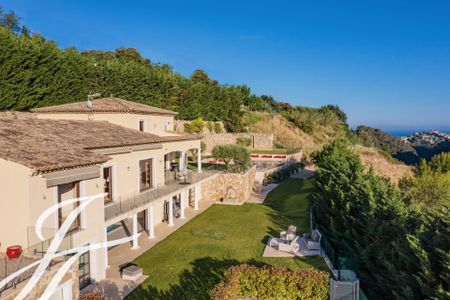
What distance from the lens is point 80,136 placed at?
18.4 metres

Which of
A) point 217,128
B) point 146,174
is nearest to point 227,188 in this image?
point 146,174

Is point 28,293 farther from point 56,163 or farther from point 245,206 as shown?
point 245,206

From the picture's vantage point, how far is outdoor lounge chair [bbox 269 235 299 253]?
20.4 m

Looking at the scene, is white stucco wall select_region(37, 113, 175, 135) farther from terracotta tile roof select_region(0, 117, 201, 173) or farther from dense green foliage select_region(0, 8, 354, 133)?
dense green foliage select_region(0, 8, 354, 133)

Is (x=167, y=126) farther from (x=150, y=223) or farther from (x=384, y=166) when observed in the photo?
(x=384, y=166)

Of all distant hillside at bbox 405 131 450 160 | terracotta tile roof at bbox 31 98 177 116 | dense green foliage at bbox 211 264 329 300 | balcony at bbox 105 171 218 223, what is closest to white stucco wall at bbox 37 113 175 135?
terracotta tile roof at bbox 31 98 177 116

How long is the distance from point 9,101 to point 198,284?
2405 centimetres

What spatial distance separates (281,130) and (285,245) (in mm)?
57173

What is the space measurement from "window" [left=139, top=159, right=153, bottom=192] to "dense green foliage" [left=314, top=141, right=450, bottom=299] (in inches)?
476

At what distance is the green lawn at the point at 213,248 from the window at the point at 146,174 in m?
3.73

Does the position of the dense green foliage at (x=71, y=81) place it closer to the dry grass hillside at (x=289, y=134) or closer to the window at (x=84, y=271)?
the dry grass hillside at (x=289, y=134)

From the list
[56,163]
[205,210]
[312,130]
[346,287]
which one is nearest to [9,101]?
[205,210]

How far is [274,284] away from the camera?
14.8 m

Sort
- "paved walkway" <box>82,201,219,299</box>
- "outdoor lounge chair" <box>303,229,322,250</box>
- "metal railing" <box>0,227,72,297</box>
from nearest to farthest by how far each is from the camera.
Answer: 1. "metal railing" <box>0,227,72,297</box>
2. "paved walkway" <box>82,201,219,299</box>
3. "outdoor lounge chair" <box>303,229,322,250</box>
